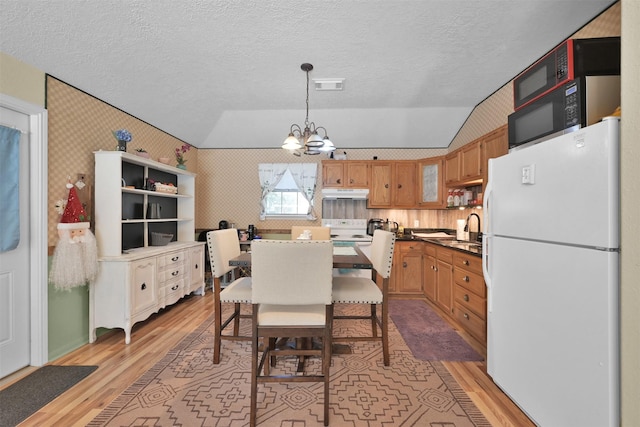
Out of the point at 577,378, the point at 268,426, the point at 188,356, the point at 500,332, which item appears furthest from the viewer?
the point at 188,356

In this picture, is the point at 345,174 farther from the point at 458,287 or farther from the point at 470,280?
the point at 470,280

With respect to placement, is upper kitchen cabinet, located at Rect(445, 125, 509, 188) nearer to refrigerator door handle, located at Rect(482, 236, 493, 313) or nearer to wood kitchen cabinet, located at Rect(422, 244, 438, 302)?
wood kitchen cabinet, located at Rect(422, 244, 438, 302)

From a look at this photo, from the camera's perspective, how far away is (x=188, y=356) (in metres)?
2.46

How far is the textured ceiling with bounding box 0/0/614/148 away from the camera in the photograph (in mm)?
2158

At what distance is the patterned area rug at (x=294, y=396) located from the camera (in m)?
1.72

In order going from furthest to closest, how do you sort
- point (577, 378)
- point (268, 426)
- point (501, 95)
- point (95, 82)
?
1. point (501, 95)
2. point (95, 82)
3. point (268, 426)
4. point (577, 378)

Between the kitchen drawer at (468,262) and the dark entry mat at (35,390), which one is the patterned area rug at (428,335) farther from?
the dark entry mat at (35,390)

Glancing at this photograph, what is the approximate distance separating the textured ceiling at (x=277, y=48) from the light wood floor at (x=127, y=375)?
245cm

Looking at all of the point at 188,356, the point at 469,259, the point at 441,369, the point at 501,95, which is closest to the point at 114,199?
the point at 188,356

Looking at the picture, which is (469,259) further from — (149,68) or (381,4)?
(149,68)

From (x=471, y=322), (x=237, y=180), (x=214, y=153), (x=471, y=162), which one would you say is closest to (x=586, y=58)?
(x=471, y=162)

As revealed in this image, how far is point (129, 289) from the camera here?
2689 millimetres

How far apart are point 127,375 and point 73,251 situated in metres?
1.13

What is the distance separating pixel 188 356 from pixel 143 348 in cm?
50
